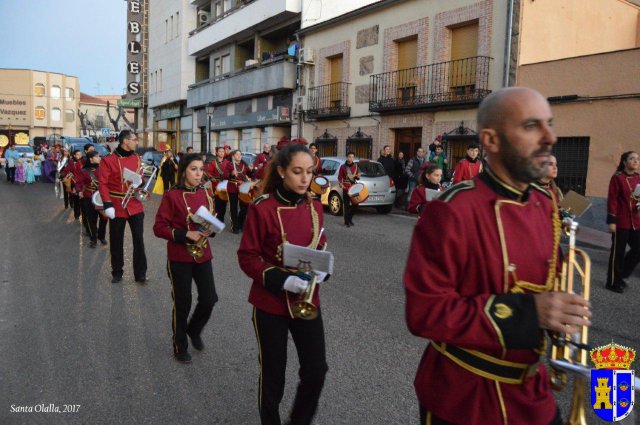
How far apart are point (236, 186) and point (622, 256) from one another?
26.4 feet

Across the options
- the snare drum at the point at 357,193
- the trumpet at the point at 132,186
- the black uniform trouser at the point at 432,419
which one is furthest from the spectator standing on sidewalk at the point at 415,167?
the black uniform trouser at the point at 432,419

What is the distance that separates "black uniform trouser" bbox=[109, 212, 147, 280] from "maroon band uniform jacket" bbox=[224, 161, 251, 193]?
16.8ft

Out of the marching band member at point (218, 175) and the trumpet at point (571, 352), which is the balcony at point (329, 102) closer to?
the marching band member at point (218, 175)

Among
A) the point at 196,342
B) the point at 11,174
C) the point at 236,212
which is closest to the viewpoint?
the point at 196,342

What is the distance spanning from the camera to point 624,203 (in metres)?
7.11

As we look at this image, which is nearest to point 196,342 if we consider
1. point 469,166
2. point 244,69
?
point 469,166

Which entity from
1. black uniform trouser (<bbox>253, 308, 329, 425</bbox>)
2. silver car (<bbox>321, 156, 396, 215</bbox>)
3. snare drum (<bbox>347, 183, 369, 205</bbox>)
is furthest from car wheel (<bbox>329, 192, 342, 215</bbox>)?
black uniform trouser (<bbox>253, 308, 329, 425</bbox>)

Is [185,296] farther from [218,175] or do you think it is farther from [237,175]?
[218,175]

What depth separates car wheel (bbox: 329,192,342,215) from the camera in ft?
48.0

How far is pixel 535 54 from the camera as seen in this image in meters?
14.9

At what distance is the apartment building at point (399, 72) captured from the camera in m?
15.7

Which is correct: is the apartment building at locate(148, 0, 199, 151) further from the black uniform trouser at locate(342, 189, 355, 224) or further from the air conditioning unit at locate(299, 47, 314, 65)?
the black uniform trouser at locate(342, 189, 355, 224)

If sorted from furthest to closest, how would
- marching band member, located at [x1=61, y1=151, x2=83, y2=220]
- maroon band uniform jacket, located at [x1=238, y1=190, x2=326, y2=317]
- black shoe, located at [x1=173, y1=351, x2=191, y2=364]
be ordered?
1. marching band member, located at [x1=61, y1=151, x2=83, y2=220]
2. black shoe, located at [x1=173, y1=351, x2=191, y2=364]
3. maroon band uniform jacket, located at [x1=238, y1=190, x2=326, y2=317]

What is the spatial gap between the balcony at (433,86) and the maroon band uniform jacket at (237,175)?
6894 mm
